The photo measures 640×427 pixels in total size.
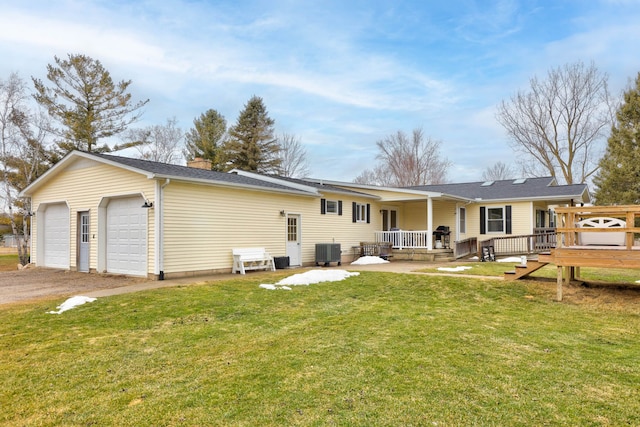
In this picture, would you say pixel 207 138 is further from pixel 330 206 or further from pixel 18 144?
pixel 330 206

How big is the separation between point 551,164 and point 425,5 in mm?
21072

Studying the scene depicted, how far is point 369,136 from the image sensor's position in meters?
37.6

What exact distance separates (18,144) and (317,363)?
23.6m

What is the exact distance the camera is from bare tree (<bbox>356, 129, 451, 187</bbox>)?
122 feet

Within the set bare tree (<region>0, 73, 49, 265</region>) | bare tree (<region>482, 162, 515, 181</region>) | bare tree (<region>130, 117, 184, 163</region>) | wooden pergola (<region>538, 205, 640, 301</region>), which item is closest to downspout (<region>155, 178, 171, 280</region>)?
wooden pergola (<region>538, 205, 640, 301</region>)

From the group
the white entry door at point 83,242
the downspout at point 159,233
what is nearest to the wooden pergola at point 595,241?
the downspout at point 159,233

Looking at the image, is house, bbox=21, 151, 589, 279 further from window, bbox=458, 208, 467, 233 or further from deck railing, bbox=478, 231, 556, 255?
deck railing, bbox=478, 231, 556, 255

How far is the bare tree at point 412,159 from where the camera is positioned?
37.1 m

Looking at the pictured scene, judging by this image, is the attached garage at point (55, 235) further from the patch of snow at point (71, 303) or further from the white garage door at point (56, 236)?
the patch of snow at point (71, 303)

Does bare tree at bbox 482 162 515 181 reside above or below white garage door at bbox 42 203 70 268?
above

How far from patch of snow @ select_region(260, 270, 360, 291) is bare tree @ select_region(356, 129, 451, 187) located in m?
28.0

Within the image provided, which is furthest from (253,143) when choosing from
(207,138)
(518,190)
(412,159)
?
(518,190)

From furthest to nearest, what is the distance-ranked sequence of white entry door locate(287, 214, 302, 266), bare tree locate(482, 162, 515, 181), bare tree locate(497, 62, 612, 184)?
bare tree locate(482, 162, 515, 181)
bare tree locate(497, 62, 612, 184)
white entry door locate(287, 214, 302, 266)

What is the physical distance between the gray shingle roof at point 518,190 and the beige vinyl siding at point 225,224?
8974 mm
